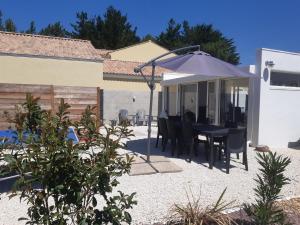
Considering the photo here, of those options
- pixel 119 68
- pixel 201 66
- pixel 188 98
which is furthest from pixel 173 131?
pixel 119 68

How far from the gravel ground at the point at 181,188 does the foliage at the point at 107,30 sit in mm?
40824

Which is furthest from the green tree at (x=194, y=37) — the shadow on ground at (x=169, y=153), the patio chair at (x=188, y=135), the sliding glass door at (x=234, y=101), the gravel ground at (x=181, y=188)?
the gravel ground at (x=181, y=188)

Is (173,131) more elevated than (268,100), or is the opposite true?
(268,100)

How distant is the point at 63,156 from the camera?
10.2 feet

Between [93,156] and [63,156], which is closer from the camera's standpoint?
[63,156]

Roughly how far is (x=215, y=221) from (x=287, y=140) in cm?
1089

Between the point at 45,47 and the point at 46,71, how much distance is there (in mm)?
4286

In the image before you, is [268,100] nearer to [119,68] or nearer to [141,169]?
[141,169]

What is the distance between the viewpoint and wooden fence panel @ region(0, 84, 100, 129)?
46.9 ft

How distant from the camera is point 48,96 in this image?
14984mm

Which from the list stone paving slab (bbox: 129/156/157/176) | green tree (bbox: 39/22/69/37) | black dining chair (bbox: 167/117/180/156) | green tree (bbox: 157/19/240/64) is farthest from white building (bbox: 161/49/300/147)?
green tree (bbox: 39/22/69/37)

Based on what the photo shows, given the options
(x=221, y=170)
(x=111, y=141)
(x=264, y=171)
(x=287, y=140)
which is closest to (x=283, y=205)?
(x=264, y=171)

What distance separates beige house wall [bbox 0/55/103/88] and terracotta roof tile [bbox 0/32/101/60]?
1.35ft

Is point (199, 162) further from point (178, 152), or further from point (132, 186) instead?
point (132, 186)
